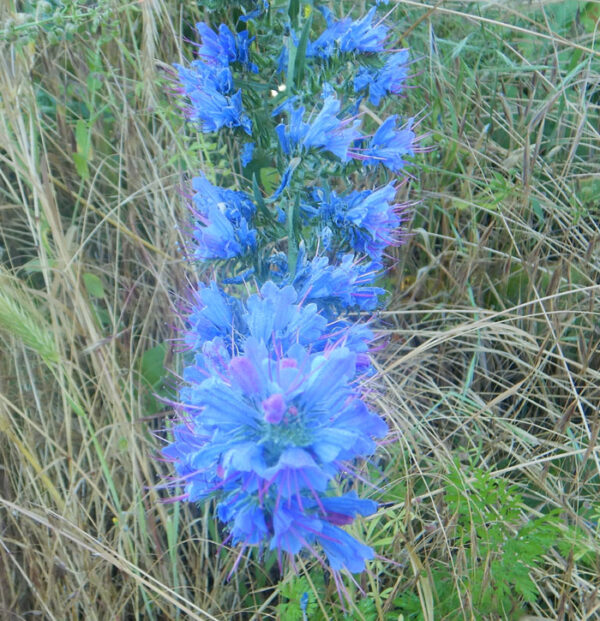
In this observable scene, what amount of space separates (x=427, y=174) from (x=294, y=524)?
1.99 m

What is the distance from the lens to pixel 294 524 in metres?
1.13

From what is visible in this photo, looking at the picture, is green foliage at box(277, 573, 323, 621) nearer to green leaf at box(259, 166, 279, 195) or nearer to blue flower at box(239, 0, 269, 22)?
green leaf at box(259, 166, 279, 195)

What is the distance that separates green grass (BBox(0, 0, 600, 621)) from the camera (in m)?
1.88

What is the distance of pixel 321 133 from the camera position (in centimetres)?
142

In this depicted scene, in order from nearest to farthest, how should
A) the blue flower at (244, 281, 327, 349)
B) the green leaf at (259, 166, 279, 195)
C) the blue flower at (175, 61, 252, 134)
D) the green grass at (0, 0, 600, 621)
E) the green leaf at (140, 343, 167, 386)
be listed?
the blue flower at (244, 281, 327, 349) → the blue flower at (175, 61, 252, 134) → the green grass at (0, 0, 600, 621) → the green leaf at (259, 166, 279, 195) → the green leaf at (140, 343, 167, 386)

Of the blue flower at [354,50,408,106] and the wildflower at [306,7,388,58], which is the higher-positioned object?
the wildflower at [306,7,388,58]

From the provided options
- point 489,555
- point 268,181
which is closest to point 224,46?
point 268,181

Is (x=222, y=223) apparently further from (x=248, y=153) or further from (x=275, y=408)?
(x=275, y=408)

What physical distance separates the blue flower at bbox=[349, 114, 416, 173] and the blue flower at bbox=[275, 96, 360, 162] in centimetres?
19

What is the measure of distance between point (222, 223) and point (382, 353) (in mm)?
1125

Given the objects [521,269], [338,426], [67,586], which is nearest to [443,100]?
[521,269]

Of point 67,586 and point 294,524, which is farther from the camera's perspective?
point 67,586

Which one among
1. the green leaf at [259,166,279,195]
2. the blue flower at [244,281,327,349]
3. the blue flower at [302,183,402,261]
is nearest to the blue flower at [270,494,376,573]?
the blue flower at [244,281,327,349]

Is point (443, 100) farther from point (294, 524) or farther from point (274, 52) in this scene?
point (294, 524)
